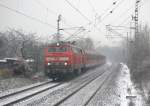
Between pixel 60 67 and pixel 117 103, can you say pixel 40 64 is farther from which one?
pixel 117 103

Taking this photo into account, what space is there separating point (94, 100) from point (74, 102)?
1234 mm

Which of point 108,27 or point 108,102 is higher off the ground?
point 108,27

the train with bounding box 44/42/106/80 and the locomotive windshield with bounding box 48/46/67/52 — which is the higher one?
the locomotive windshield with bounding box 48/46/67/52

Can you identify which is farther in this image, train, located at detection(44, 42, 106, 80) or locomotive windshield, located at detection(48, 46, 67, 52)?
locomotive windshield, located at detection(48, 46, 67, 52)

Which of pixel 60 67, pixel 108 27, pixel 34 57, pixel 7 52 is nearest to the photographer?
pixel 60 67

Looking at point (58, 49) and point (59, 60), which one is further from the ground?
point (58, 49)

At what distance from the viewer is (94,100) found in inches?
580

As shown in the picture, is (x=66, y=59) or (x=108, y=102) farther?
(x=66, y=59)

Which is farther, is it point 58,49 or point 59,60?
point 58,49

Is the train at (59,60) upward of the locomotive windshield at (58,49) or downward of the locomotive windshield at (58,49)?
downward

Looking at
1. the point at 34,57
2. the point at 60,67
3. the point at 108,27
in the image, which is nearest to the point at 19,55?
the point at 34,57

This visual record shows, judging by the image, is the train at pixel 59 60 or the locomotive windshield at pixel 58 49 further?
the locomotive windshield at pixel 58 49

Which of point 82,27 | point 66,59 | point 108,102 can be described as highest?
point 82,27

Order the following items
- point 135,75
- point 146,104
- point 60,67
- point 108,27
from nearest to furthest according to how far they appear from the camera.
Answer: point 146,104, point 60,67, point 135,75, point 108,27
